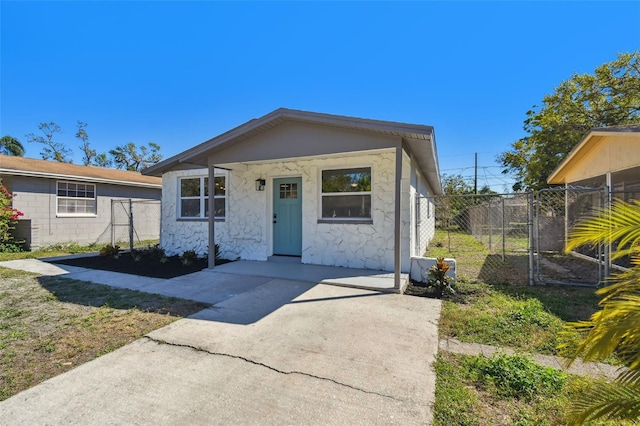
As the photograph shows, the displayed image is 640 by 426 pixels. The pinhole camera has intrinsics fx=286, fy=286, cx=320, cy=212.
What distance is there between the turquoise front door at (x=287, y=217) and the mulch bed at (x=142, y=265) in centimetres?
212

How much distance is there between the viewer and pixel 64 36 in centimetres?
972

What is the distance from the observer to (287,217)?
791 cm

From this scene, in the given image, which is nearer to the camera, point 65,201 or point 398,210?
point 398,210

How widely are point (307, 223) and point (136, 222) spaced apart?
10.6 m

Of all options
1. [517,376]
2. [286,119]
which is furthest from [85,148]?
[517,376]

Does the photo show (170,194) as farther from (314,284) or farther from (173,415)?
(173,415)

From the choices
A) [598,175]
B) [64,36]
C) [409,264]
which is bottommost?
[409,264]

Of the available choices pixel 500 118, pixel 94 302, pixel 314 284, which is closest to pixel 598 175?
pixel 314 284

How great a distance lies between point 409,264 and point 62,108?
29.5 metres

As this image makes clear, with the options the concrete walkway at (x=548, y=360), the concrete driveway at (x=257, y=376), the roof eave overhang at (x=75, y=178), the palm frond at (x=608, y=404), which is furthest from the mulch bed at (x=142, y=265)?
the palm frond at (x=608, y=404)

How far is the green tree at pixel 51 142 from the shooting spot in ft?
94.1

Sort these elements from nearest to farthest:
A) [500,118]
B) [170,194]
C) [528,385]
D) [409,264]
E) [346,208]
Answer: [528,385] → [409,264] → [346,208] → [170,194] → [500,118]

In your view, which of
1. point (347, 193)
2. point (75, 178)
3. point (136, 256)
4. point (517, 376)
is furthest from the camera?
point (75, 178)

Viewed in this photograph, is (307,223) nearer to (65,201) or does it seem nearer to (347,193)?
(347,193)
